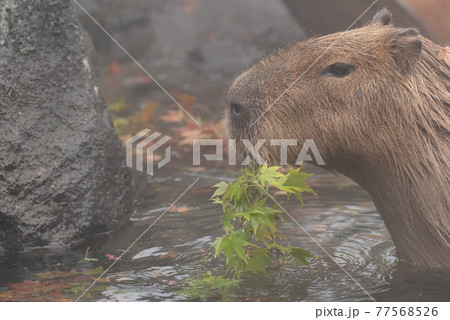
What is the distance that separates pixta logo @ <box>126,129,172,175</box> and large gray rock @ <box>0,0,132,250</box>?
50.8 inches

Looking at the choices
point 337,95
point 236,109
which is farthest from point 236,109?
point 337,95

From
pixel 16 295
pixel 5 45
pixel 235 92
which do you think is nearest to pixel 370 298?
pixel 235 92

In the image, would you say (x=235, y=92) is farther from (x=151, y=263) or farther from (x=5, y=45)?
(x=5, y=45)

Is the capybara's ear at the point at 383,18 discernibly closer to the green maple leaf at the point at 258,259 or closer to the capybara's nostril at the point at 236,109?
the capybara's nostril at the point at 236,109

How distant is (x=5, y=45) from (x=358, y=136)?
2.67 m

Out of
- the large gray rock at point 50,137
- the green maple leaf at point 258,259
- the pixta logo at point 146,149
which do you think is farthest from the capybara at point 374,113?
the pixta logo at point 146,149

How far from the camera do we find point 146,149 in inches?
295

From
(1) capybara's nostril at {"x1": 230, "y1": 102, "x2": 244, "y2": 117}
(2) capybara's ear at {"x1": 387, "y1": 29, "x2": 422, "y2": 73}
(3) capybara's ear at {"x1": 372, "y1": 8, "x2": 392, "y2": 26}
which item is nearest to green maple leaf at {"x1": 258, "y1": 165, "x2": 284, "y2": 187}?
(1) capybara's nostril at {"x1": 230, "y1": 102, "x2": 244, "y2": 117}

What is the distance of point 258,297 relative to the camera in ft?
12.5

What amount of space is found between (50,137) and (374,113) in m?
2.41

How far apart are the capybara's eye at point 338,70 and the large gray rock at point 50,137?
1.99 metres

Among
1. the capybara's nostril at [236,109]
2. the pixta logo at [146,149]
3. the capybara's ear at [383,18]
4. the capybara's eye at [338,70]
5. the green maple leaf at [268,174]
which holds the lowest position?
the green maple leaf at [268,174]

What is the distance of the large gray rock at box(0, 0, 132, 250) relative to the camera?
4863 mm

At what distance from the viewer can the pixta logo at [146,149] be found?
271 inches
